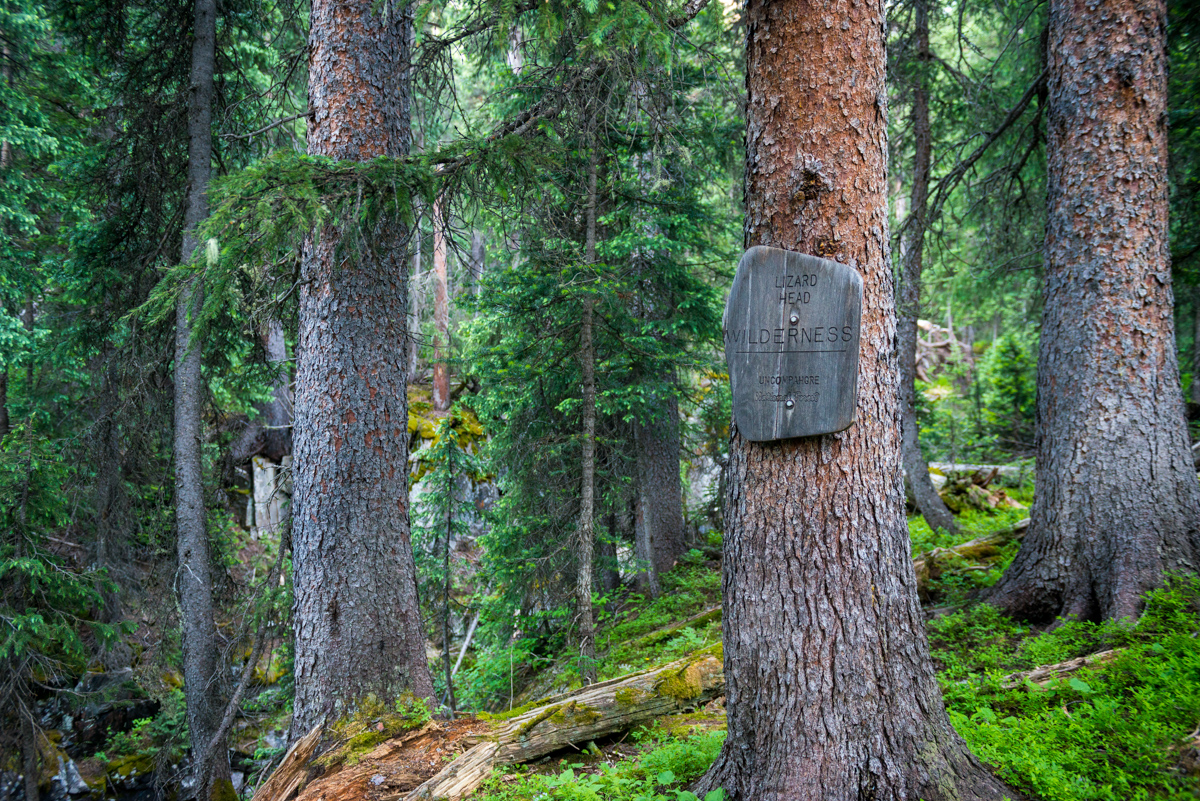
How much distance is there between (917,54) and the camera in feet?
25.2


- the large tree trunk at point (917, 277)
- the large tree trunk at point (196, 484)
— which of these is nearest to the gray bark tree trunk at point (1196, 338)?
the large tree trunk at point (917, 277)

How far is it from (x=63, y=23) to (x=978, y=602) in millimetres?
11767

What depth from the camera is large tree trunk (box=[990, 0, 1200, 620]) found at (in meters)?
4.37

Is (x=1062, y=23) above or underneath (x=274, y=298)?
above

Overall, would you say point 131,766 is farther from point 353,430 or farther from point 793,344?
point 793,344

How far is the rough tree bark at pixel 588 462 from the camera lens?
6.21 m

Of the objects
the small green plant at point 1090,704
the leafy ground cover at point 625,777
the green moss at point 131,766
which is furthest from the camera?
the green moss at point 131,766

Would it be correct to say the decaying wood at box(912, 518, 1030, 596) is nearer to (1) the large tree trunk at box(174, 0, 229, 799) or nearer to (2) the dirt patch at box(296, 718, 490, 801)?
(2) the dirt patch at box(296, 718, 490, 801)

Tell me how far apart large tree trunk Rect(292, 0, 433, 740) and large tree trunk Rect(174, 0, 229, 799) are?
3.19m

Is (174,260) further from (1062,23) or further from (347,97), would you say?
(1062,23)

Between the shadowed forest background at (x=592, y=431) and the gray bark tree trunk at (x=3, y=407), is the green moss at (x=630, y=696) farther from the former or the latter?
the gray bark tree trunk at (x=3, y=407)

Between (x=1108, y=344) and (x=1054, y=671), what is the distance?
2323 millimetres

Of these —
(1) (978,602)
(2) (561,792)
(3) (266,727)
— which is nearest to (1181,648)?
(1) (978,602)

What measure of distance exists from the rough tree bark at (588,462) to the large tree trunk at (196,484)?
424 centimetres
